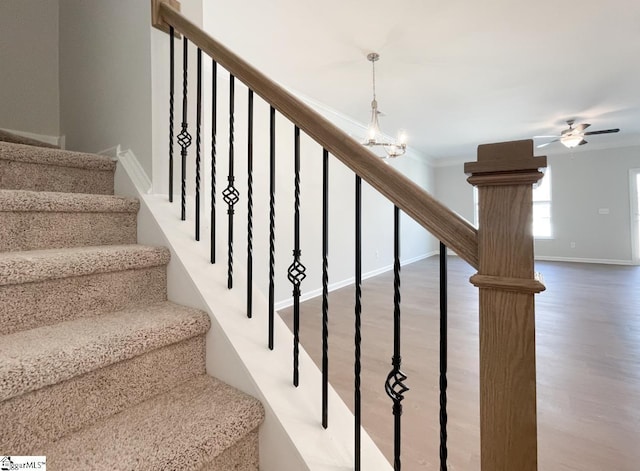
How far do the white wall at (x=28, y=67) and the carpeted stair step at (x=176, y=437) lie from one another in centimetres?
211

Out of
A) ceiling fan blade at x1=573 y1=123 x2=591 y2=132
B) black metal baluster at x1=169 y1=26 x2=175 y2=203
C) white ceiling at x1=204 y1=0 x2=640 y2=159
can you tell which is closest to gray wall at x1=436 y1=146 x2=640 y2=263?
white ceiling at x1=204 y1=0 x2=640 y2=159

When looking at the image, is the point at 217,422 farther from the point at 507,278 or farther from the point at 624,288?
the point at 624,288

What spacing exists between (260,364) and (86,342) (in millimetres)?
443

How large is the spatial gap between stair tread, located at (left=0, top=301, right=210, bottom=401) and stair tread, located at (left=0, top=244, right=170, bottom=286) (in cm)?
14

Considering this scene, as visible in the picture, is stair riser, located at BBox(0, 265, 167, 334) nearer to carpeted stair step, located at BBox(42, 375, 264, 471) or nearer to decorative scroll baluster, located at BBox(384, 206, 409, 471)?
carpeted stair step, located at BBox(42, 375, 264, 471)

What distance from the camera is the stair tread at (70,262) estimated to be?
86 cm

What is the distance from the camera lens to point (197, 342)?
3.35 feet

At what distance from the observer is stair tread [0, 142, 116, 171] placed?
4.17ft

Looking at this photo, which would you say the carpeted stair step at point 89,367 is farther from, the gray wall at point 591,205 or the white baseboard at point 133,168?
the gray wall at point 591,205

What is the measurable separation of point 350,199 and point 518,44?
2.82 meters

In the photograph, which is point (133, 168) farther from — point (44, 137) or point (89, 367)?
point (44, 137)

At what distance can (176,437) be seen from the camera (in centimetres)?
73

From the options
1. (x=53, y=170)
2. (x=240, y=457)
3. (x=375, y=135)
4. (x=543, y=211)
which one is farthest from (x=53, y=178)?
(x=543, y=211)

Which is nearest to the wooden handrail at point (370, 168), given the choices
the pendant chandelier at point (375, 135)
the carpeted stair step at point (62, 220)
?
the carpeted stair step at point (62, 220)
